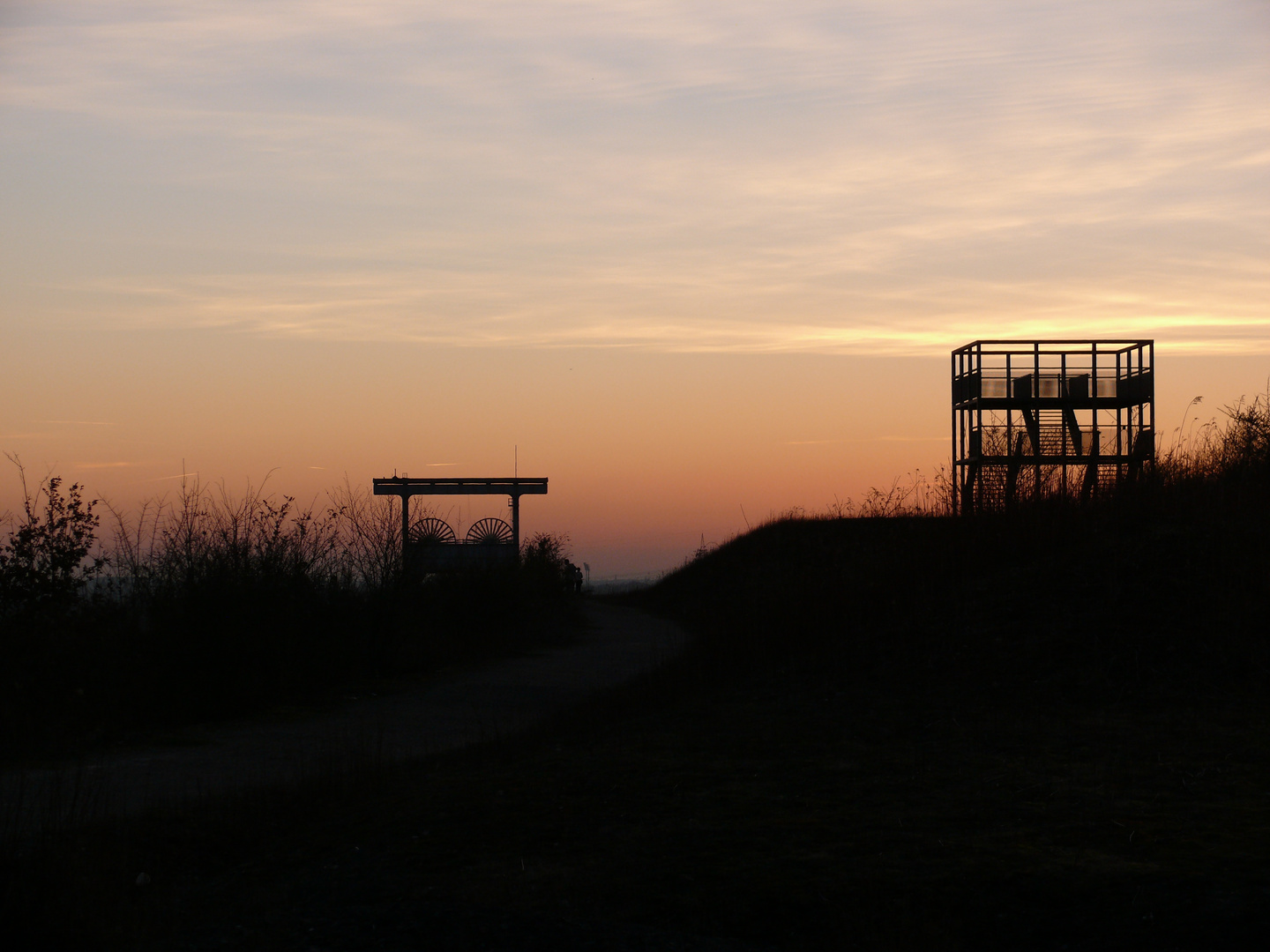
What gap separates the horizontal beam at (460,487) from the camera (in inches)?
1095

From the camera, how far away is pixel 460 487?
29578 millimetres

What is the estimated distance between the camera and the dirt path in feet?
25.7

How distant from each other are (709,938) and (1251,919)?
2.13 meters

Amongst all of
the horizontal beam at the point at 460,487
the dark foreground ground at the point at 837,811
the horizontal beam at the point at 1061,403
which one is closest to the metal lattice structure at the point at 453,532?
the horizontal beam at the point at 460,487

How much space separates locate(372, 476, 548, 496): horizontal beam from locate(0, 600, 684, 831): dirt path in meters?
10.5

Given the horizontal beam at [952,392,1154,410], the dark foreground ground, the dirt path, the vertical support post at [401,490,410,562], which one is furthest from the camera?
the horizontal beam at [952,392,1154,410]

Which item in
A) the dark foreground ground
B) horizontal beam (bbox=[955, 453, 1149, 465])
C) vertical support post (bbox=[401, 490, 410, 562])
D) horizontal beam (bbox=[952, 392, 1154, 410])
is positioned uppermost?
horizontal beam (bbox=[952, 392, 1154, 410])

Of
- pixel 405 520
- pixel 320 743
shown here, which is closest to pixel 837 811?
pixel 320 743

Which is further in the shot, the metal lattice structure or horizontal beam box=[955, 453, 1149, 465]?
horizontal beam box=[955, 453, 1149, 465]

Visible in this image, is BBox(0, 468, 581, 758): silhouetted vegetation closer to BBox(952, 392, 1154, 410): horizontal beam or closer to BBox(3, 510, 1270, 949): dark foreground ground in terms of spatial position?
Result: BBox(3, 510, 1270, 949): dark foreground ground

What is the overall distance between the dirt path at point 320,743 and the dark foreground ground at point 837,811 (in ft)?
2.15

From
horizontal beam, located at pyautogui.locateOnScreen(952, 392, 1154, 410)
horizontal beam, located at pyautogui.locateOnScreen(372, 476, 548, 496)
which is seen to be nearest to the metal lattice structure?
horizontal beam, located at pyautogui.locateOnScreen(372, 476, 548, 496)

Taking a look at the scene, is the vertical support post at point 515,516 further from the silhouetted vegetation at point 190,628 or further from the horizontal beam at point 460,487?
the silhouetted vegetation at point 190,628

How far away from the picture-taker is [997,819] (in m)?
6.19
